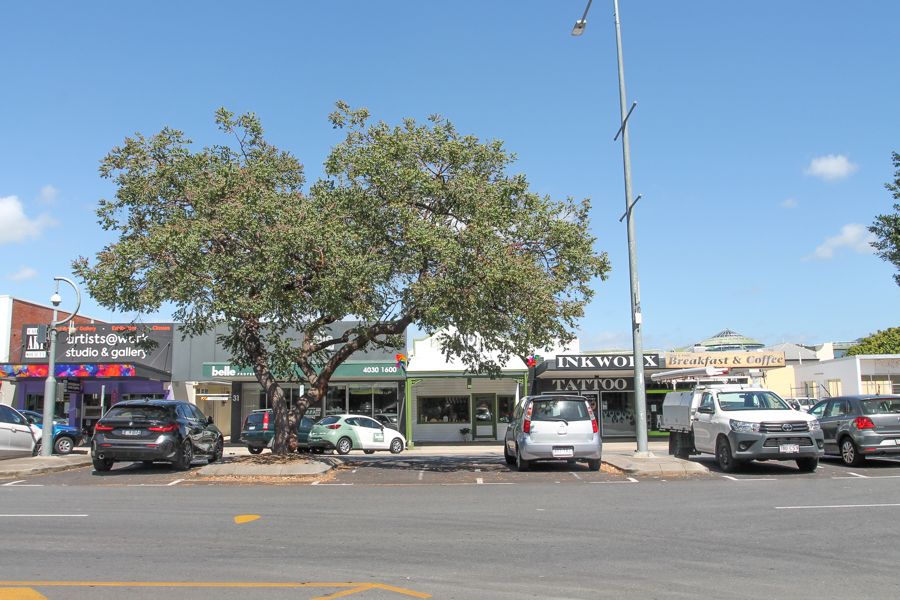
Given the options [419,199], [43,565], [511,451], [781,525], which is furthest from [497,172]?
[43,565]

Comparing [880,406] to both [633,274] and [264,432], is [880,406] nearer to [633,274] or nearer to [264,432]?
[633,274]

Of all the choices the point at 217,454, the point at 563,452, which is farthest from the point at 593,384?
the point at 217,454

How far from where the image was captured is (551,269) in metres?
17.6

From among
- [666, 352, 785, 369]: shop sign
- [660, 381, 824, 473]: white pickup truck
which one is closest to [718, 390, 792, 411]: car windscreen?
[660, 381, 824, 473]: white pickup truck

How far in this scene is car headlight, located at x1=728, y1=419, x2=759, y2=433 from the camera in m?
15.4

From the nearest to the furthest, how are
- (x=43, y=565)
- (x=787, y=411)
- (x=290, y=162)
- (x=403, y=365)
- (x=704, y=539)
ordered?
(x=43, y=565) < (x=704, y=539) < (x=787, y=411) < (x=290, y=162) < (x=403, y=365)

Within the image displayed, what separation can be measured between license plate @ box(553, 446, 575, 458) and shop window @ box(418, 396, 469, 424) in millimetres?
16833

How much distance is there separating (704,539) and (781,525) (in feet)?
4.89

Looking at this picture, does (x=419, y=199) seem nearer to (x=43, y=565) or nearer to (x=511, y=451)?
(x=511, y=451)

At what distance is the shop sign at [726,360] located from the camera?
31.0 meters

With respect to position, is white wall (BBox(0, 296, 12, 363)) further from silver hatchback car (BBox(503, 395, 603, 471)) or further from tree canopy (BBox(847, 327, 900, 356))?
tree canopy (BBox(847, 327, 900, 356))

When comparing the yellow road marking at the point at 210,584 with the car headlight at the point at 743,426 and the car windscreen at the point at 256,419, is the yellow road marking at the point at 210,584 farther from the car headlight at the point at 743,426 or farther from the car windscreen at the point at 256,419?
the car windscreen at the point at 256,419

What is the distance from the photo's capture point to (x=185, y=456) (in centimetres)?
1773

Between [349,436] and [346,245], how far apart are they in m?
11.8
